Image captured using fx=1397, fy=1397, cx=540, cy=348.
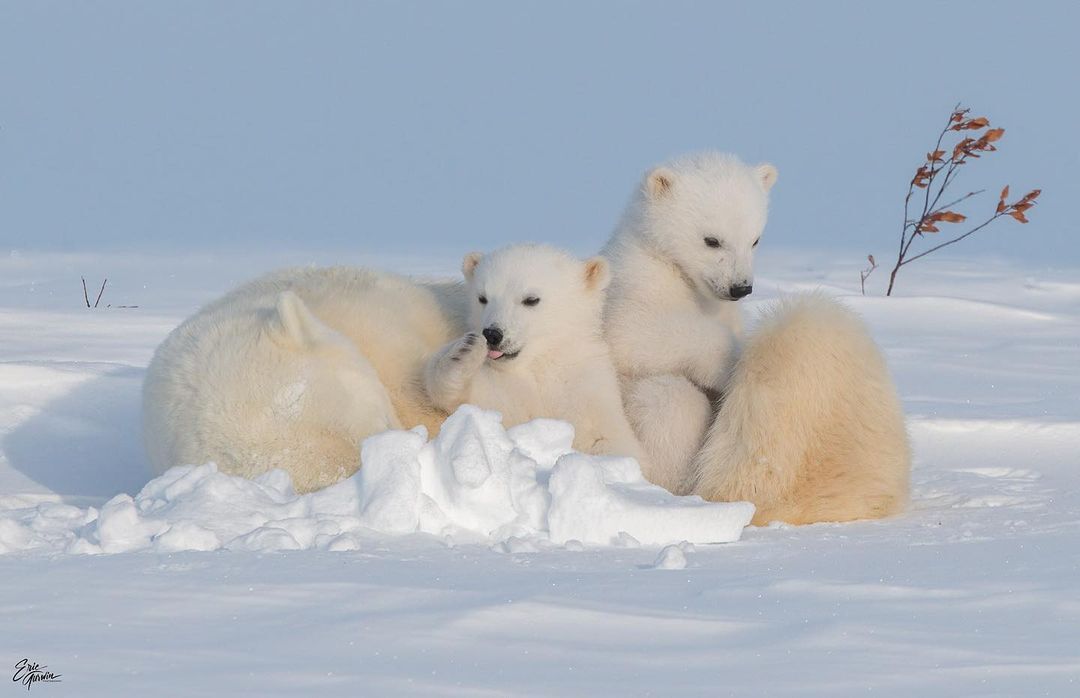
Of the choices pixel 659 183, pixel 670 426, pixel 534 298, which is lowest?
pixel 670 426

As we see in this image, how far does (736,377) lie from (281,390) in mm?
1444

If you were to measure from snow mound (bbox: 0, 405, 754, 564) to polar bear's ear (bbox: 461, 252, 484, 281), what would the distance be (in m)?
1.13

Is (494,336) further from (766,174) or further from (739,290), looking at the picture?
(766,174)

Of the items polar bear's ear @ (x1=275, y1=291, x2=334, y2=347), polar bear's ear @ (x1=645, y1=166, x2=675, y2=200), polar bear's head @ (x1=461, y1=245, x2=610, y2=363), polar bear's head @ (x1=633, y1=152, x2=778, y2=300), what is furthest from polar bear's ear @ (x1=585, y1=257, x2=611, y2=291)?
polar bear's ear @ (x1=275, y1=291, x2=334, y2=347)

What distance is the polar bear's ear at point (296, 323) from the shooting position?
387cm

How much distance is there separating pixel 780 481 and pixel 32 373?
10.4 feet

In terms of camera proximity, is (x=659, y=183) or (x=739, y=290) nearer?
(x=739, y=290)

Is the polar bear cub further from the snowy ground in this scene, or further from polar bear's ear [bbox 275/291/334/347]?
the snowy ground
